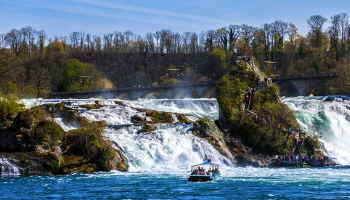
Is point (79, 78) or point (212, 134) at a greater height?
point (79, 78)

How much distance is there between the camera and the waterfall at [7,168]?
3828 cm


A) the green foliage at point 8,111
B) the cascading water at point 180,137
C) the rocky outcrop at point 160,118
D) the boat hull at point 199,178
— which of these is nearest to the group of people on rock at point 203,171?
the boat hull at point 199,178

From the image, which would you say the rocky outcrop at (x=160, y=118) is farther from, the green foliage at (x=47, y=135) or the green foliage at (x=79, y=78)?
the green foliage at (x=79, y=78)

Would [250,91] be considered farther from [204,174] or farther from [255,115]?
[204,174]

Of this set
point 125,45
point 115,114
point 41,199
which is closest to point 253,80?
point 115,114

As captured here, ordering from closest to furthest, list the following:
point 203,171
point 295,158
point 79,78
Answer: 1. point 203,171
2. point 295,158
3. point 79,78

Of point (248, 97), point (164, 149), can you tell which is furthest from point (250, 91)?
point (164, 149)

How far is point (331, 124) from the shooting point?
56.1 metres

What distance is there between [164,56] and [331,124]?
238ft

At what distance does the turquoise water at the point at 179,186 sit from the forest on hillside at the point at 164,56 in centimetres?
5021

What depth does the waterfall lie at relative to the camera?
38281 mm

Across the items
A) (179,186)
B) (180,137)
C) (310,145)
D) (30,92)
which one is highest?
(30,92)

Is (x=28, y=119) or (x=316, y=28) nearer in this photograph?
(x=28, y=119)

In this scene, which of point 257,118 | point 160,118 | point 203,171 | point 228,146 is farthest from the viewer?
point 160,118
